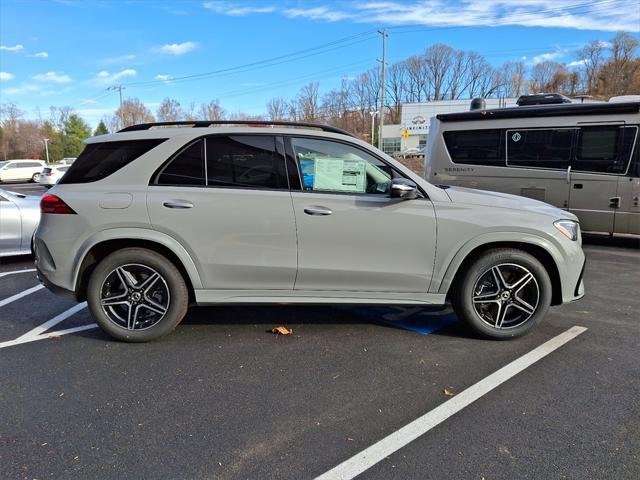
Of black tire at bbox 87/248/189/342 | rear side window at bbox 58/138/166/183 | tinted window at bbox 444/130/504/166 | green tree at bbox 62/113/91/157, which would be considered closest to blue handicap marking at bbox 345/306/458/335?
black tire at bbox 87/248/189/342

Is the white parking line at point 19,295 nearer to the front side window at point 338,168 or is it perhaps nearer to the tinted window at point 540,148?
the front side window at point 338,168

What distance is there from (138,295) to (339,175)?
1.96 metres

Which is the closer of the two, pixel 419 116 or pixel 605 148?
pixel 605 148

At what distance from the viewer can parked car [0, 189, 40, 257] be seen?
6.88 m

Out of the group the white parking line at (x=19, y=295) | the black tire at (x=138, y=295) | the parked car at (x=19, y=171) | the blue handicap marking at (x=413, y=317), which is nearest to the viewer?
the black tire at (x=138, y=295)

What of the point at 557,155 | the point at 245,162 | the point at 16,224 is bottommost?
the point at 16,224

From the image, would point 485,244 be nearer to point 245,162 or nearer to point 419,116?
point 245,162

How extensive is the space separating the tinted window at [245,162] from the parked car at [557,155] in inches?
247

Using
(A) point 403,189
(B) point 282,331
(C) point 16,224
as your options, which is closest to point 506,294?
(A) point 403,189

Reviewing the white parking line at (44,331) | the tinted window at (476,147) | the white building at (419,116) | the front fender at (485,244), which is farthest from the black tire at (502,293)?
the white building at (419,116)

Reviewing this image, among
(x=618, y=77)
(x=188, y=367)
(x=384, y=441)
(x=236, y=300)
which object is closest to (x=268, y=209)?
(x=236, y=300)

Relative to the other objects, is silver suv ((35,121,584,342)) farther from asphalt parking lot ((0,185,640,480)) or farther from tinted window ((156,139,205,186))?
asphalt parking lot ((0,185,640,480))

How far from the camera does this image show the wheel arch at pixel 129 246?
12.4 feet

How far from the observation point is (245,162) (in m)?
3.88
